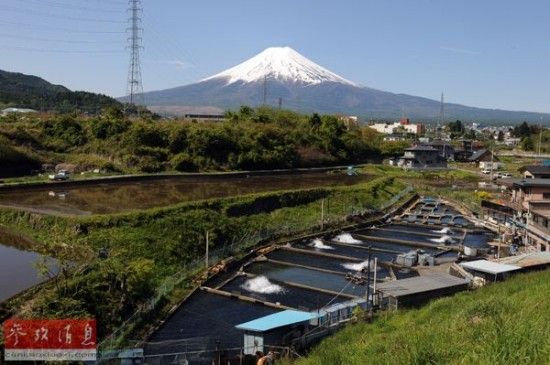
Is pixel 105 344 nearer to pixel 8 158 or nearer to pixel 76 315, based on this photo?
pixel 76 315

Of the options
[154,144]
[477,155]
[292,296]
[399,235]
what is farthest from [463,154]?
[292,296]

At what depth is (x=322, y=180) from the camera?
36031 millimetres

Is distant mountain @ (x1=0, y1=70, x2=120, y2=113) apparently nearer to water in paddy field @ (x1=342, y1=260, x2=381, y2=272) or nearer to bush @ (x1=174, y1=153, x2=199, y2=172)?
Result: bush @ (x1=174, y1=153, x2=199, y2=172)

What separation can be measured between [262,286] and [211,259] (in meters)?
2.42

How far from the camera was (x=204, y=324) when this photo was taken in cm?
1295

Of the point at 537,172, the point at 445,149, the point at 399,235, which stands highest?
the point at 445,149

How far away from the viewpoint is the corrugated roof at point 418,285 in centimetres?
1268

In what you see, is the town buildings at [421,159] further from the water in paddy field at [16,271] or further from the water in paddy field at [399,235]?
the water in paddy field at [16,271]

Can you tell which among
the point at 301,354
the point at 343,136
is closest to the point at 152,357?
the point at 301,354

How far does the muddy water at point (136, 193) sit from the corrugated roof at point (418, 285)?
11797 mm

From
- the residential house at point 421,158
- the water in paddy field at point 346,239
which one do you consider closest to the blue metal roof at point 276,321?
the water in paddy field at point 346,239

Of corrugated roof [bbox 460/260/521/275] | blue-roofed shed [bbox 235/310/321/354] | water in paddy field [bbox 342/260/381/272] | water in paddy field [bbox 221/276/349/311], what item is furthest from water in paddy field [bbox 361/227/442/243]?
blue-roofed shed [bbox 235/310/321/354]

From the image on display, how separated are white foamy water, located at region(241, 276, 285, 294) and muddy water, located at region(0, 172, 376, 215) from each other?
7221mm

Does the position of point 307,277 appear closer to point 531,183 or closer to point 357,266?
point 357,266
